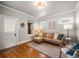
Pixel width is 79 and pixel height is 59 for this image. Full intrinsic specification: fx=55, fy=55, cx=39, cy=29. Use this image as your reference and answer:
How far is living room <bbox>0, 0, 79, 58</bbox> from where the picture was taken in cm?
286

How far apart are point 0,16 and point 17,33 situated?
1569 millimetres

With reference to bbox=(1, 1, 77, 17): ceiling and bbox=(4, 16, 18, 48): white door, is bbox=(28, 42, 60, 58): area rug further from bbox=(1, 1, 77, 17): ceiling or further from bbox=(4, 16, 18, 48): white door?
bbox=(1, 1, 77, 17): ceiling

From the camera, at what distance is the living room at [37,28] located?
113 inches

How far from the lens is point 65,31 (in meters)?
4.47

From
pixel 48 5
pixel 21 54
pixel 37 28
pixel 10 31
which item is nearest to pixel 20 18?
pixel 10 31

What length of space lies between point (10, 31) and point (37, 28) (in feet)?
9.79

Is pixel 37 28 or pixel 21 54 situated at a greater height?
pixel 37 28

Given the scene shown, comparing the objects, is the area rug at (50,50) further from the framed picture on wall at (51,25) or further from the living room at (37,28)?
the framed picture on wall at (51,25)

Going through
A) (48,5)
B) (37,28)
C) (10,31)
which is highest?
(48,5)

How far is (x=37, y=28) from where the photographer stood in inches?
241

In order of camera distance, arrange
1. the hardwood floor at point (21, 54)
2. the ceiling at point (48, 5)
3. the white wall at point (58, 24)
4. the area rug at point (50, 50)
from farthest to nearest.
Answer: the white wall at point (58, 24) → the ceiling at point (48, 5) → the area rug at point (50, 50) → the hardwood floor at point (21, 54)

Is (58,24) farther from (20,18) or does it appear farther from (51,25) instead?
(20,18)

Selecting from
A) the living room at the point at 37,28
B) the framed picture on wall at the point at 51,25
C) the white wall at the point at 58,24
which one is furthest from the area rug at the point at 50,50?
the framed picture on wall at the point at 51,25

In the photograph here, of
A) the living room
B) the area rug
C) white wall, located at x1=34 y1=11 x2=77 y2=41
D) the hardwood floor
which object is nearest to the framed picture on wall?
the living room
